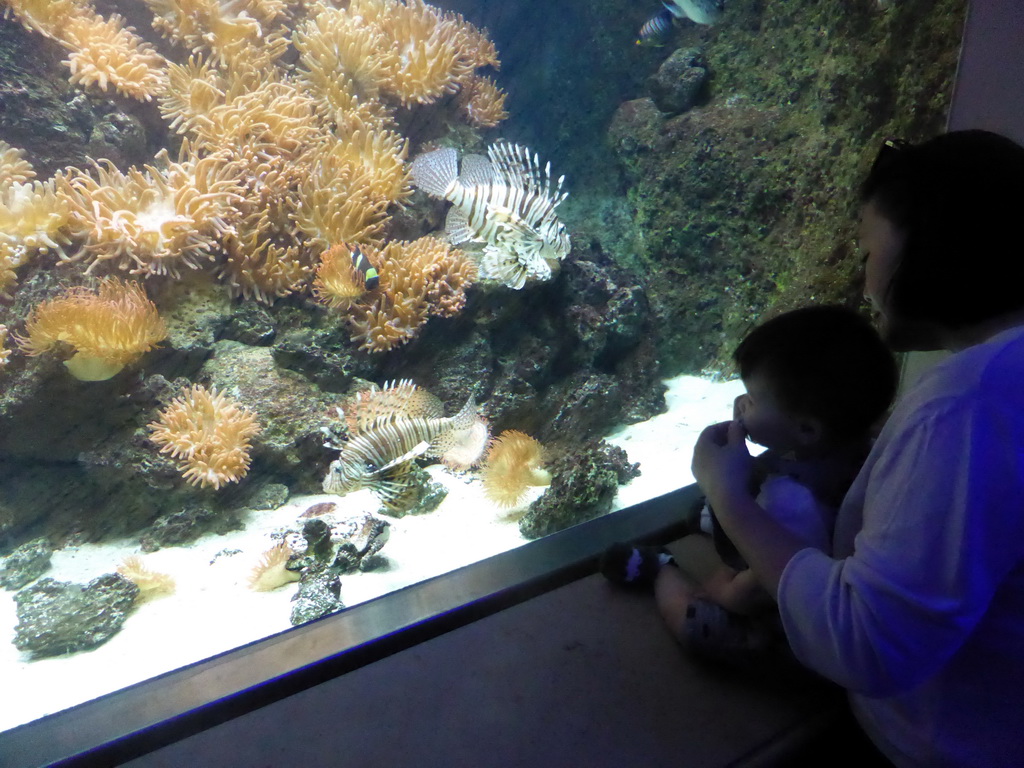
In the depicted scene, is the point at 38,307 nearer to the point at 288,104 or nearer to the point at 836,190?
the point at 288,104

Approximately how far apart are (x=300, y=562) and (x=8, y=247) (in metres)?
2.27

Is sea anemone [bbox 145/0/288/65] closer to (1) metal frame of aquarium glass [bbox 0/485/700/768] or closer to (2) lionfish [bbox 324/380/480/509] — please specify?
(2) lionfish [bbox 324/380/480/509]

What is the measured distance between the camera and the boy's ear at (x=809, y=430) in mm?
1222

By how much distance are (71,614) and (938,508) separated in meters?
2.87

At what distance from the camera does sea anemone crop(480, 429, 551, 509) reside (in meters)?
3.12

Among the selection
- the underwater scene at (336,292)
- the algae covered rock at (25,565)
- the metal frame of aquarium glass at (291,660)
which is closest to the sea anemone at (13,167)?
the underwater scene at (336,292)

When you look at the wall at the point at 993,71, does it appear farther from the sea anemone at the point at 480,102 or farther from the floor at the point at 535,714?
the sea anemone at the point at 480,102

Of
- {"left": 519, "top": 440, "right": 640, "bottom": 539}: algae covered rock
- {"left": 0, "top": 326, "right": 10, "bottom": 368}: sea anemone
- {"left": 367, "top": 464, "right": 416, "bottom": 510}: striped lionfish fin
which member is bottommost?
{"left": 519, "top": 440, "right": 640, "bottom": 539}: algae covered rock

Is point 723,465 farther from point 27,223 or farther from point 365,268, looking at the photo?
point 27,223

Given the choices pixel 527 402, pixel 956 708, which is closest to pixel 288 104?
pixel 527 402

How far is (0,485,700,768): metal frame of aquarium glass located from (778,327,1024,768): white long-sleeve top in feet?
2.53

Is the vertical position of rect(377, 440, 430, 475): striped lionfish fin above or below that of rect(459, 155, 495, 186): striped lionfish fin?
below

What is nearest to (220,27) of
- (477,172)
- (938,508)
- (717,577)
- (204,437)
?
(477,172)

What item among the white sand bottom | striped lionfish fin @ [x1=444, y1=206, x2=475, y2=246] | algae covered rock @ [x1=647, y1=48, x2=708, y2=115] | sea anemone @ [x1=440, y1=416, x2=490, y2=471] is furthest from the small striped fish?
sea anemone @ [x1=440, y1=416, x2=490, y2=471]
